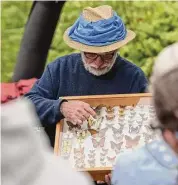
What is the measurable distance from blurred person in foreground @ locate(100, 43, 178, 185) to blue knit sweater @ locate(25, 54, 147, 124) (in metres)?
1.63

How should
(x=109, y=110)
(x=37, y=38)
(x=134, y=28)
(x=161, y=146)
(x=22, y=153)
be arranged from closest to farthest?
(x=22, y=153), (x=161, y=146), (x=109, y=110), (x=37, y=38), (x=134, y=28)

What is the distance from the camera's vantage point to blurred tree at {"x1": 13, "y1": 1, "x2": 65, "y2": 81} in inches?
266

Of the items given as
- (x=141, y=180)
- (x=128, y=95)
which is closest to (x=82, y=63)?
(x=128, y=95)

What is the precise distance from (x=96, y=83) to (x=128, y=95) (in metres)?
0.33

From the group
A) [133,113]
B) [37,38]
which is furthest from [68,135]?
[37,38]

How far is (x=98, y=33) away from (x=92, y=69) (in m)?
0.21

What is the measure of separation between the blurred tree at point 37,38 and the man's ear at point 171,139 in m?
4.46

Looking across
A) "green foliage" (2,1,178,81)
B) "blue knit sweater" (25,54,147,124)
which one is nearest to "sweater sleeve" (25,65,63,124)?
"blue knit sweater" (25,54,147,124)

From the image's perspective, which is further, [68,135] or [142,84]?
[142,84]

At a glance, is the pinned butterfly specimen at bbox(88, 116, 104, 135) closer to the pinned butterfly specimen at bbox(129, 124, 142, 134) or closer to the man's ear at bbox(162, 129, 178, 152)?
the pinned butterfly specimen at bbox(129, 124, 142, 134)

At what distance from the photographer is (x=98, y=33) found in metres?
4.32

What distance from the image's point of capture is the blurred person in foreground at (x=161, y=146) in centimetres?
233

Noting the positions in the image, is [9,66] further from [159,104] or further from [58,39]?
[159,104]

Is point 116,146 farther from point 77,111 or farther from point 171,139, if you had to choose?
point 171,139
